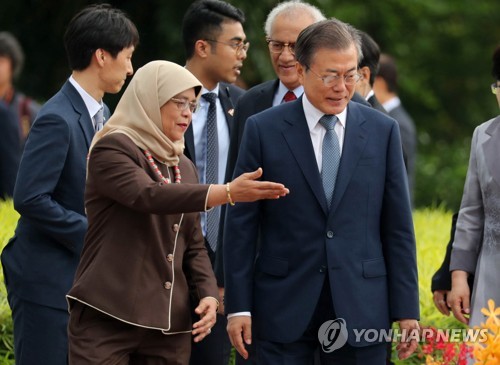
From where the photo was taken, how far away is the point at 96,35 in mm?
6504

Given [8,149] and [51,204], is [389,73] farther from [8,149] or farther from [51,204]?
[51,204]

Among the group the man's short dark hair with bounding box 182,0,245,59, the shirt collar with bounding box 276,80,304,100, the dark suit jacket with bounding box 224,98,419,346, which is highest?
the man's short dark hair with bounding box 182,0,245,59

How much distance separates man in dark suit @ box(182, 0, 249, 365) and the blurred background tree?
6.17 meters

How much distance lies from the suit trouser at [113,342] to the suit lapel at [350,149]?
936 mm

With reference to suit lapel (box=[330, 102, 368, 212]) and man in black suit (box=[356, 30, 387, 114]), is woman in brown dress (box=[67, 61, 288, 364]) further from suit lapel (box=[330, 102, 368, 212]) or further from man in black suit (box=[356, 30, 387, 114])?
man in black suit (box=[356, 30, 387, 114])

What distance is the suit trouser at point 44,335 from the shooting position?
631 centimetres

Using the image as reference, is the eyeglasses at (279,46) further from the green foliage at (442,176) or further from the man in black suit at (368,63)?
the green foliage at (442,176)

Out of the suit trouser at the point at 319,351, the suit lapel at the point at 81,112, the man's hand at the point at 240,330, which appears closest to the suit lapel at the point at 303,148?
the suit trouser at the point at 319,351

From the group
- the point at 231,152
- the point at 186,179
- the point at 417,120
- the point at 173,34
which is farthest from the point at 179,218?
the point at 417,120

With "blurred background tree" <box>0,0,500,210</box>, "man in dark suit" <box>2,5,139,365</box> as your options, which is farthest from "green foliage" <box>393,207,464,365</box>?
"blurred background tree" <box>0,0,500,210</box>

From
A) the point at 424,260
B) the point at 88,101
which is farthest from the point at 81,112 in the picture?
the point at 424,260

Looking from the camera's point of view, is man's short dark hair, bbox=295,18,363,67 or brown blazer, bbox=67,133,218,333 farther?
man's short dark hair, bbox=295,18,363,67

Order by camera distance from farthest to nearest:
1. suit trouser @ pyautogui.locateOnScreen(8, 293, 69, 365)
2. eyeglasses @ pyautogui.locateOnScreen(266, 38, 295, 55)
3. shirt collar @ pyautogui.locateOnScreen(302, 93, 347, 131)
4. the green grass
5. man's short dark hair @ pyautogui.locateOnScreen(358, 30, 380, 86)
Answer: man's short dark hair @ pyautogui.locateOnScreen(358, 30, 380, 86) < the green grass < eyeglasses @ pyautogui.locateOnScreen(266, 38, 295, 55) < suit trouser @ pyautogui.locateOnScreen(8, 293, 69, 365) < shirt collar @ pyautogui.locateOnScreen(302, 93, 347, 131)

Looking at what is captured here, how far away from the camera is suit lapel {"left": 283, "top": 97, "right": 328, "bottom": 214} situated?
18.7ft
